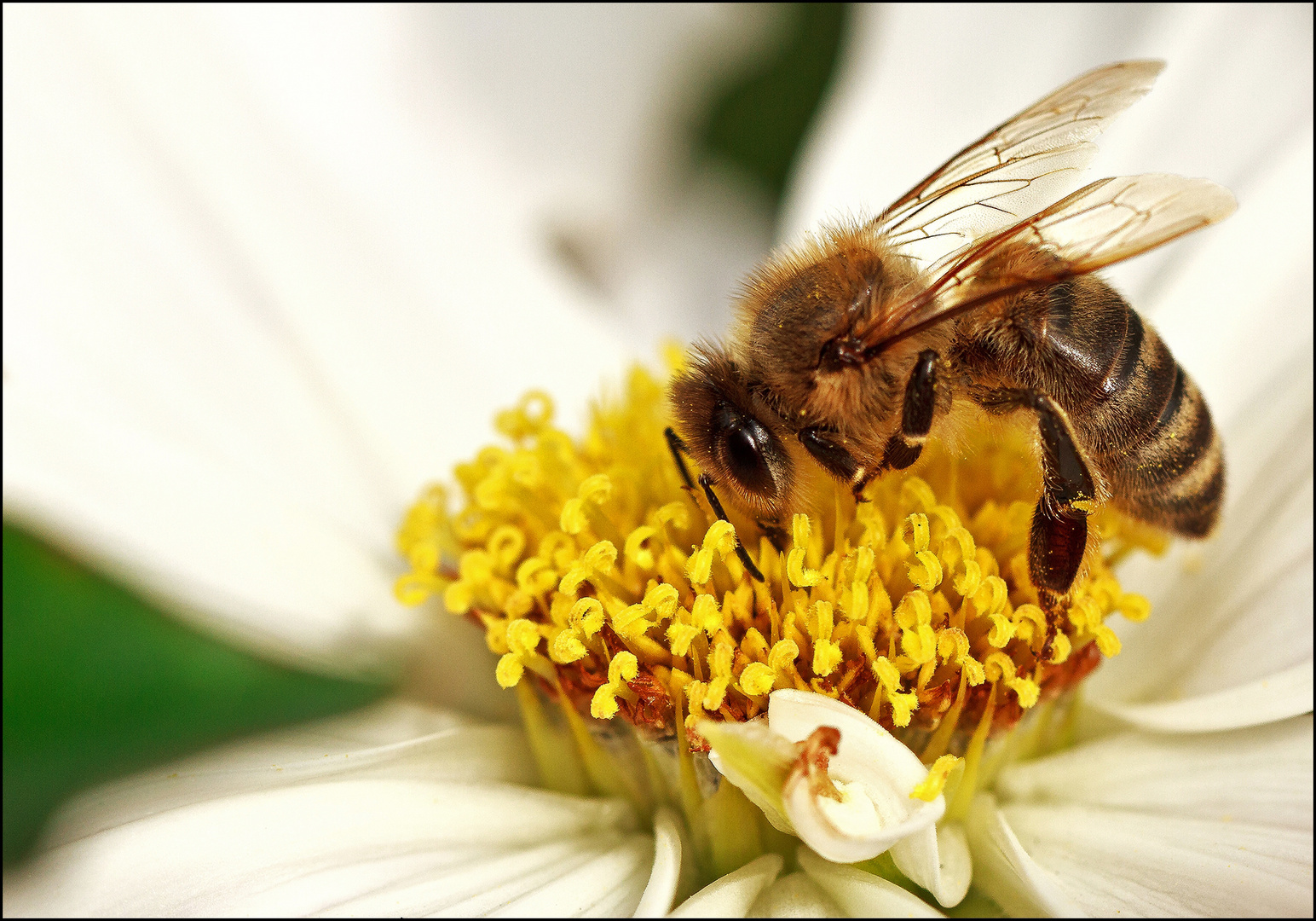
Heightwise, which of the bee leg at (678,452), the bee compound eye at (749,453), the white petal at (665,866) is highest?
the bee leg at (678,452)

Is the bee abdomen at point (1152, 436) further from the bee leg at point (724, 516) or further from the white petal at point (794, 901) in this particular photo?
the white petal at point (794, 901)

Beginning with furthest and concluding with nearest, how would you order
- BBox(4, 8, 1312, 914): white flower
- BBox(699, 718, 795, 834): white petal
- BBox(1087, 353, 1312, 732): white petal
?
BBox(1087, 353, 1312, 732): white petal → BBox(4, 8, 1312, 914): white flower → BBox(699, 718, 795, 834): white petal

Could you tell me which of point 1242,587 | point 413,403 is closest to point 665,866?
point 1242,587

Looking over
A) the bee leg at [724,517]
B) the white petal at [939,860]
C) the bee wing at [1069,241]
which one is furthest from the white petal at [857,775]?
the bee wing at [1069,241]

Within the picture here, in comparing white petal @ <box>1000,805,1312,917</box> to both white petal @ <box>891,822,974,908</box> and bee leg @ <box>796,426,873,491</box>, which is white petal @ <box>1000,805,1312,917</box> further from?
bee leg @ <box>796,426,873,491</box>

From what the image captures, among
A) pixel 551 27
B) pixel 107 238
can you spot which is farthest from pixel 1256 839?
pixel 551 27

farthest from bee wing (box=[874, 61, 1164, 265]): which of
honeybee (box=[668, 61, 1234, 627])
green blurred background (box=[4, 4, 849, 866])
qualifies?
green blurred background (box=[4, 4, 849, 866])

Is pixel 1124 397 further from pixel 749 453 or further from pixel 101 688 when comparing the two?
pixel 101 688
